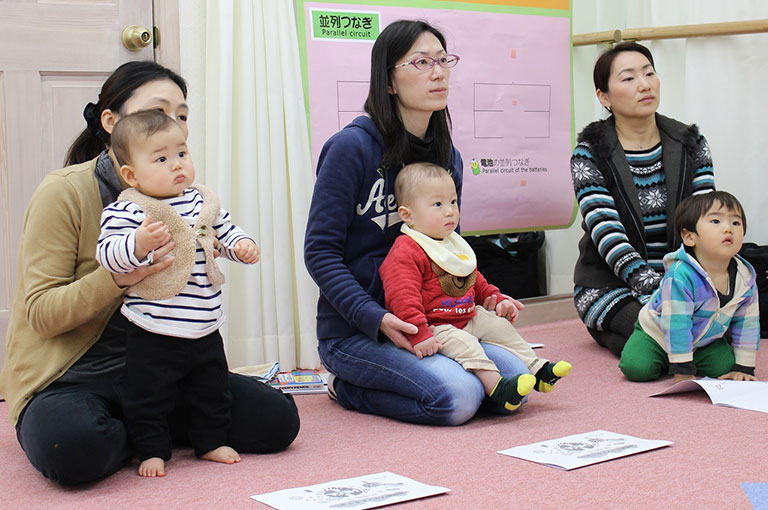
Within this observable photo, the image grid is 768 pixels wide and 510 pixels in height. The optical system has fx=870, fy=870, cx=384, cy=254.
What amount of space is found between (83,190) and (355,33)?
1482 millimetres

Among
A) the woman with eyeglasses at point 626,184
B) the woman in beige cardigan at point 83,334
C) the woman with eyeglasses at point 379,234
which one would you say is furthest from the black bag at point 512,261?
the woman in beige cardigan at point 83,334

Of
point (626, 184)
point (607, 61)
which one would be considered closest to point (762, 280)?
point (626, 184)

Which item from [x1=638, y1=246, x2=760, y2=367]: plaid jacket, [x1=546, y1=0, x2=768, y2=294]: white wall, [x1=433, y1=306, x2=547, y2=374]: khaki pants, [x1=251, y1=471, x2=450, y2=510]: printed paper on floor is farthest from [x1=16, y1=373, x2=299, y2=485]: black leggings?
[x1=546, y1=0, x2=768, y2=294]: white wall

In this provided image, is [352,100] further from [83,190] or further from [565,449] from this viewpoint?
[565,449]

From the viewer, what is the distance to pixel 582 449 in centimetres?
172

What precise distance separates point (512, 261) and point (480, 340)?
141cm

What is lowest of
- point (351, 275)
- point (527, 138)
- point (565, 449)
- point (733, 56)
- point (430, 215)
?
point (565, 449)

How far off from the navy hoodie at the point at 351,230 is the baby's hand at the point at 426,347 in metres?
0.11

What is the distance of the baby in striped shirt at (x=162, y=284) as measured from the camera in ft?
5.18

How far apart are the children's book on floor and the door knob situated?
107cm

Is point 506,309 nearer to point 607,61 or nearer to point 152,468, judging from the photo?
point 152,468

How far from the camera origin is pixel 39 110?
2.49 metres

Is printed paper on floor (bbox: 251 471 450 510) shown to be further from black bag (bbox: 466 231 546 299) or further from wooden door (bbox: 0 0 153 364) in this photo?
black bag (bbox: 466 231 546 299)

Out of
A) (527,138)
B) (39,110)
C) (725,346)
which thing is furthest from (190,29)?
(725,346)
